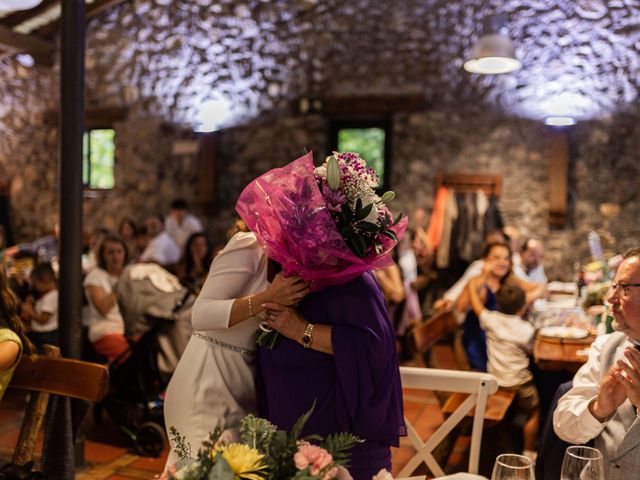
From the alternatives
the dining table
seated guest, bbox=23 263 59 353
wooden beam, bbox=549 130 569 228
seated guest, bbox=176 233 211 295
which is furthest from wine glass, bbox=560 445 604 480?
wooden beam, bbox=549 130 569 228

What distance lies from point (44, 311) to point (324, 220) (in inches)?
125

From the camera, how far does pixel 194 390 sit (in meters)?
2.15

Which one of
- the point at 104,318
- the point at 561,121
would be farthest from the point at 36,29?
the point at 561,121

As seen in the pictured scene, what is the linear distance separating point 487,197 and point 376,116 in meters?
1.72

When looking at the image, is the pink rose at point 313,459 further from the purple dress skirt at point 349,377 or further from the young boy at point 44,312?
the young boy at point 44,312

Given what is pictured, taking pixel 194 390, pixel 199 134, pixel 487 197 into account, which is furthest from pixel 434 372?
pixel 199 134

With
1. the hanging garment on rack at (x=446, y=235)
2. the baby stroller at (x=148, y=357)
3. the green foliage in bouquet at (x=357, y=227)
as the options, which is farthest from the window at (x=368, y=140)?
the green foliage in bouquet at (x=357, y=227)

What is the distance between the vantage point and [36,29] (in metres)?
10.0

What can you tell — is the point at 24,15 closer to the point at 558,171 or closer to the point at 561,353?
the point at 558,171

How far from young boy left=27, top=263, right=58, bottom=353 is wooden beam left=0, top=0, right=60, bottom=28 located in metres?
6.29

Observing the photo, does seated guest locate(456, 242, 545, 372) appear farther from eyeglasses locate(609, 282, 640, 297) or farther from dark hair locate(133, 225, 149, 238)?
dark hair locate(133, 225, 149, 238)

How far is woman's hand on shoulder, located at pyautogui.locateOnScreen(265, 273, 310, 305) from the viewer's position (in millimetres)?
1927

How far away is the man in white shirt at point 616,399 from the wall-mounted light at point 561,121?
612 centimetres

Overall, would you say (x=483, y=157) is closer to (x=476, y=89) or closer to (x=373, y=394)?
(x=476, y=89)
